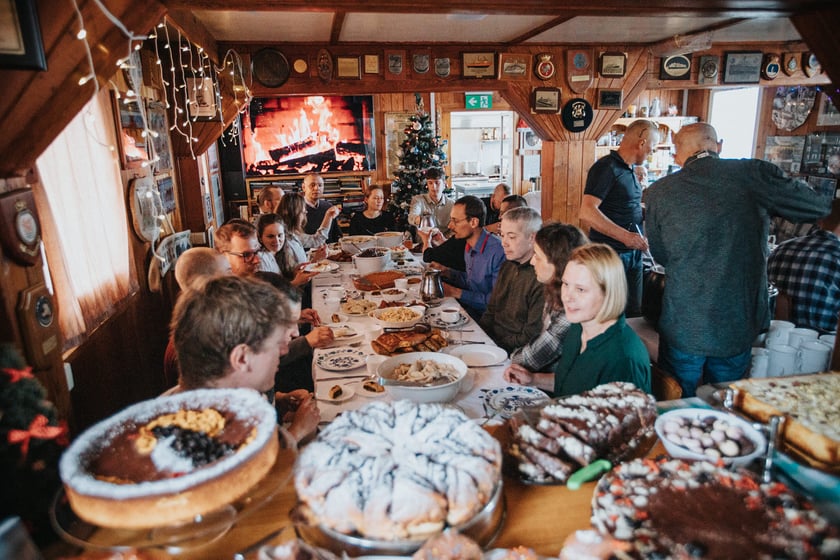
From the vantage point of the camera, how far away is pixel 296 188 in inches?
372

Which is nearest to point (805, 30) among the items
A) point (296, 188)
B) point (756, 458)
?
point (756, 458)

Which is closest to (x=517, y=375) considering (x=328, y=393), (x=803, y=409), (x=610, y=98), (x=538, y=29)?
(x=328, y=393)

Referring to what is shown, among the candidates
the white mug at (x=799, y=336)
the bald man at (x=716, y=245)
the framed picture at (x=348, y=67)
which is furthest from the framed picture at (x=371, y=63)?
the white mug at (x=799, y=336)

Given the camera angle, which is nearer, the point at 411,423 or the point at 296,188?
the point at 411,423

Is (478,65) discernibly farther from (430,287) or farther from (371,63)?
(430,287)

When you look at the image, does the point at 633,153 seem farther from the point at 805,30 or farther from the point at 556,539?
the point at 556,539

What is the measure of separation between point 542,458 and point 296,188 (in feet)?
29.1

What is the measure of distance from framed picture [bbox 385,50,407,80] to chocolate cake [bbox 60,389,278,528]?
5.23m

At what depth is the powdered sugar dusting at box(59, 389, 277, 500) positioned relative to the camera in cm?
91

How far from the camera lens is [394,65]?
579cm

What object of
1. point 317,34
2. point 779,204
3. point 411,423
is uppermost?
point 317,34

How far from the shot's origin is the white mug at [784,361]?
9.71ft

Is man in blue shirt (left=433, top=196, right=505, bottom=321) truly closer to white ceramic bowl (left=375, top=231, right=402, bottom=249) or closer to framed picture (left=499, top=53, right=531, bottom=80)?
white ceramic bowl (left=375, top=231, right=402, bottom=249)

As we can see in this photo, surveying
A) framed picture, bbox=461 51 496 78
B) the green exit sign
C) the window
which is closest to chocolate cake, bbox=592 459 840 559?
framed picture, bbox=461 51 496 78
